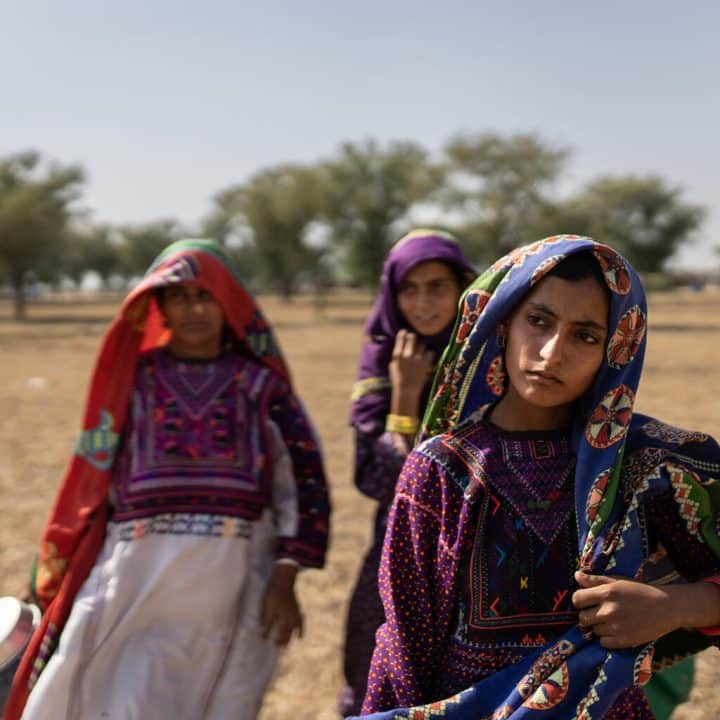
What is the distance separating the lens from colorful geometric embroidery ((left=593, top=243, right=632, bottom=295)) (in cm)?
156

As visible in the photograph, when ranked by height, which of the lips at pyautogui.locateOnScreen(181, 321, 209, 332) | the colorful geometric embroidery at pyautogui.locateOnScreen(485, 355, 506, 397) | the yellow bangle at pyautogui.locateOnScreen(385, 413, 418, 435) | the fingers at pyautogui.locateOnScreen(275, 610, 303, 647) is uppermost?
the lips at pyautogui.locateOnScreen(181, 321, 209, 332)

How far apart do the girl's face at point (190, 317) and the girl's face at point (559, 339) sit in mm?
1348

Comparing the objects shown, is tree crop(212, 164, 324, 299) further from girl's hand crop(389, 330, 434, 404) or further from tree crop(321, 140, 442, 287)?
girl's hand crop(389, 330, 434, 404)

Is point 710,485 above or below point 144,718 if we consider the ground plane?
above

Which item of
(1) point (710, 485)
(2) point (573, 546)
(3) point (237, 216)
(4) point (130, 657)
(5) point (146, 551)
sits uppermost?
(3) point (237, 216)

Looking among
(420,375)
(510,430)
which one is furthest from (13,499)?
(510,430)

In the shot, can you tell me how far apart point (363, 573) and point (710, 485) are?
5.17 ft

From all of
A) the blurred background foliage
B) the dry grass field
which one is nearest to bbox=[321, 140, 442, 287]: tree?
the blurred background foliage

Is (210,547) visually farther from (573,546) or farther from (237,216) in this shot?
(237,216)

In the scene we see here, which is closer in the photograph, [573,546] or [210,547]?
[573,546]

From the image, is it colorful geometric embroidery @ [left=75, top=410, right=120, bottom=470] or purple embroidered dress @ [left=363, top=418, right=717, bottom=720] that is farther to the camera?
colorful geometric embroidery @ [left=75, top=410, right=120, bottom=470]

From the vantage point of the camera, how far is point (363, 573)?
9.45 ft

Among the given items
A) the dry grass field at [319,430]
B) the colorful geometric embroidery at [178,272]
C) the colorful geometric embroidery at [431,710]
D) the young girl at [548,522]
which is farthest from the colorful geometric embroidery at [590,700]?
the dry grass field at [319,430]

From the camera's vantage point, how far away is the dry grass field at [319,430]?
136 inches
